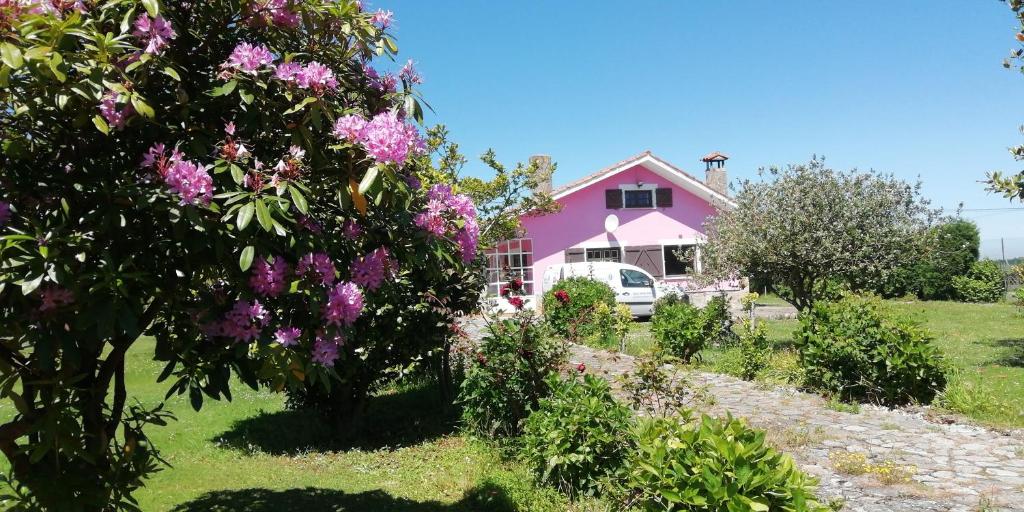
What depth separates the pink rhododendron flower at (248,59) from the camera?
2.56 meters

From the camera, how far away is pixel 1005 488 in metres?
4.88

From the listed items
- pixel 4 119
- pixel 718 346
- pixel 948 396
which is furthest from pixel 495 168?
pixel 4 119

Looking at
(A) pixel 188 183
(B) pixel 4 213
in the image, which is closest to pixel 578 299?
(A) pixel 188 183

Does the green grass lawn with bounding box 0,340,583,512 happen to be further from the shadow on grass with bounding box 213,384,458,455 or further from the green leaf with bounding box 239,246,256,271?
the green leaf with bounding box 239,246,256,271

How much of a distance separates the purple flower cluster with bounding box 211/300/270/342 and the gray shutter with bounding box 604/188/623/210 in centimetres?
2288

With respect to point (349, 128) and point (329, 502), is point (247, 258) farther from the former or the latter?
point (329, 502)

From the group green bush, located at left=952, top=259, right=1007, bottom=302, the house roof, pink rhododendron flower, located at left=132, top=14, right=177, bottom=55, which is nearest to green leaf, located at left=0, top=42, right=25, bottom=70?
pink rhododendron flower, located at left=132, top=14, right=177, bottom=55

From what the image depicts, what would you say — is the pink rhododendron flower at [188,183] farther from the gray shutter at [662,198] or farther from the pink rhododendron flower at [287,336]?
the gray shutter at [662,198]

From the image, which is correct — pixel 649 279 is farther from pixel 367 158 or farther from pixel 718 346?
pixel 367 158

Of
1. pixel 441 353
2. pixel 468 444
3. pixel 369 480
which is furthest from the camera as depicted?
pixel 441 353

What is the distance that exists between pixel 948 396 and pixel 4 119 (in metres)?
8.88

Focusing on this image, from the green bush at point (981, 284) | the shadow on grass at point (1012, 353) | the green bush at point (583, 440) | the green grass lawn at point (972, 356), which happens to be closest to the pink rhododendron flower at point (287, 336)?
the green bush at point (583, 440)

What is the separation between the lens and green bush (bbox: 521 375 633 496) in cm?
495

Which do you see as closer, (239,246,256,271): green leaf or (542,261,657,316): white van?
(239,246,256,271): green leaf
